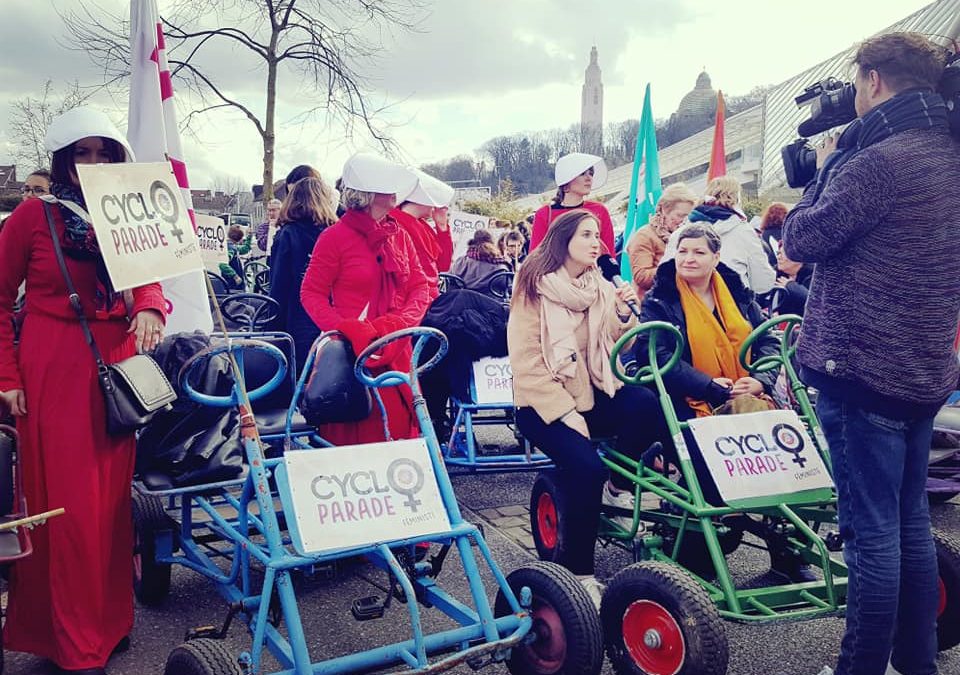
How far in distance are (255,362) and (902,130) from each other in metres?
3.17

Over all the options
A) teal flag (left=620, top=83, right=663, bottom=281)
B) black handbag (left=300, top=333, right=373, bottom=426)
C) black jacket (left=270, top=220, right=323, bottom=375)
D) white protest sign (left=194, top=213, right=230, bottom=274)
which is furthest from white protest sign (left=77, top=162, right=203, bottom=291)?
white protest sign (left=194, top=213, right=230, bottom=274)

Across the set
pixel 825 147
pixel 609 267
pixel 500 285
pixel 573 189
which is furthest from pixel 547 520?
pixel 500 285

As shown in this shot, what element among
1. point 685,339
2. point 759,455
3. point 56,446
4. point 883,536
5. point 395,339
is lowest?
point 883,536

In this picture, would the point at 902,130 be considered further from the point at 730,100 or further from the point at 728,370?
the point at 730,100

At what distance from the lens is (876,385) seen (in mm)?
2543

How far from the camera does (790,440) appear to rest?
3393 mm

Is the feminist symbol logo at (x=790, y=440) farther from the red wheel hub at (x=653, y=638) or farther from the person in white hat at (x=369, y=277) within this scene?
the person in white hat at (x=369, y=277)

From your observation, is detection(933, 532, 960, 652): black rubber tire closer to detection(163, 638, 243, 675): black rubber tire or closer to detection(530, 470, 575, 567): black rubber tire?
detection(530, 470, 575, 567): black rubber tire

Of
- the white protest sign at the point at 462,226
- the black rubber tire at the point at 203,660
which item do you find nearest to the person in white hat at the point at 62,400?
the black rubber tire at the point at 203,660

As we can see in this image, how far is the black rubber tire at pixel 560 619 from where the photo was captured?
271 cm

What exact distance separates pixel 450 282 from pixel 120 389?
14.2 ft

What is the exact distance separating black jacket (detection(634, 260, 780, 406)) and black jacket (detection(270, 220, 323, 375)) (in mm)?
1994

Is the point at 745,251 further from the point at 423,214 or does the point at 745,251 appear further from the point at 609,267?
the point at 423,214

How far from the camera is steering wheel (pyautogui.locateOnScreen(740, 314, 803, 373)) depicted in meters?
3.71
